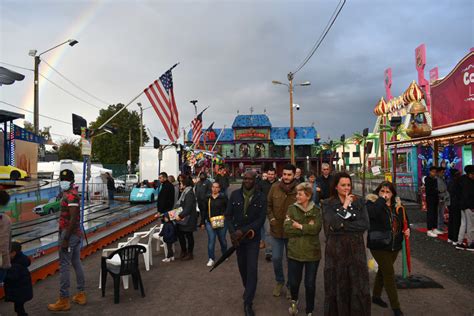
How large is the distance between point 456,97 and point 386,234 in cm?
783

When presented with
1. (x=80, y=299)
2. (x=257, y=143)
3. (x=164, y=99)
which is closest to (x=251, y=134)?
(x=257, y=143)

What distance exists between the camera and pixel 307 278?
13.9 feet

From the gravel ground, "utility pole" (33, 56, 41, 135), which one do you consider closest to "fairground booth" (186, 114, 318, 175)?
"utility pole" (33, 56, 41, 135)

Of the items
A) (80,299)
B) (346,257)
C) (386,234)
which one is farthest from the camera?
(80,299)

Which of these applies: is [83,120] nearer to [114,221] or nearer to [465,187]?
[114,221]

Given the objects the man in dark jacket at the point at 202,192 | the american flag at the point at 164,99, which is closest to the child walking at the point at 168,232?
the man in dark jacket at the point at 202,192

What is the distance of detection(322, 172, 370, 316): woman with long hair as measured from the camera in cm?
364

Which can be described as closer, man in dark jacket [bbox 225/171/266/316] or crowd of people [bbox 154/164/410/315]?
crowd of people [bbox 154/164/410/315]

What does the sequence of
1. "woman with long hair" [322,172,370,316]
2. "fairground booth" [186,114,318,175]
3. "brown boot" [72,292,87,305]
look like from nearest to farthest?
"woman with long hair" [322,172,370,316] → "brown boot" [72,292,87,305] → "fairground booth" [186,114,318,175]

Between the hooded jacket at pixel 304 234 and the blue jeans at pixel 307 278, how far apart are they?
10 cm

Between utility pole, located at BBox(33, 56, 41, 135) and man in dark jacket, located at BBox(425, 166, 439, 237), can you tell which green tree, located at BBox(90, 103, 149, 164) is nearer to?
utility pole, located at BBox(33, 56, 41, 135)

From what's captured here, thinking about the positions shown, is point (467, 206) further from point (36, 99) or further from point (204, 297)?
point (36, 99)

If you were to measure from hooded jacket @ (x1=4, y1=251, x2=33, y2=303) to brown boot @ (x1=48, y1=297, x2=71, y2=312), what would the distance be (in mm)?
527

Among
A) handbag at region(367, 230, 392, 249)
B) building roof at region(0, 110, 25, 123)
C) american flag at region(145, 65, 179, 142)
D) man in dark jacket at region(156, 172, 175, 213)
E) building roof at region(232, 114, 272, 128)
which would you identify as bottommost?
handbag at region(367, 230, 392, 249)
